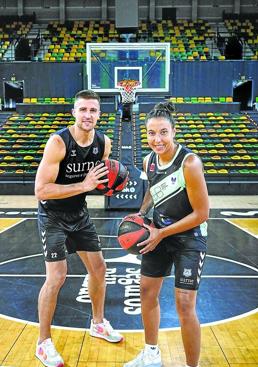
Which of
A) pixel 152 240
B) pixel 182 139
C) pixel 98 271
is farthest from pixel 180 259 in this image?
pixel 182 139

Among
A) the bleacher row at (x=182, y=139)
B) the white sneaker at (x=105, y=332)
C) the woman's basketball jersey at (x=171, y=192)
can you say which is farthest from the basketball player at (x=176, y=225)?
the bleacher row at (x=182, y=139)

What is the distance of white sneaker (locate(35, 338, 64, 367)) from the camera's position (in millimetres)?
3295

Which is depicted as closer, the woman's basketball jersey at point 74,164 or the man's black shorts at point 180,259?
the man's black shorts at point 180,259

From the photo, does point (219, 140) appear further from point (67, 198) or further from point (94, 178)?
point (94, 178)

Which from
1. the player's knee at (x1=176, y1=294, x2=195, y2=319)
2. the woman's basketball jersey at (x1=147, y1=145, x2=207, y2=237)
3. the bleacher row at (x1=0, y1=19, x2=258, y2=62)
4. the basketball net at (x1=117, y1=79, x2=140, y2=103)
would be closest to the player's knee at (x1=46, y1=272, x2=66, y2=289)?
the woman's basketball jersey at (x1=147, y1=145, x2=207, y2=237)

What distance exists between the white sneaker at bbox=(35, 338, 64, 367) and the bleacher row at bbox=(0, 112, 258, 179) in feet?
30.9

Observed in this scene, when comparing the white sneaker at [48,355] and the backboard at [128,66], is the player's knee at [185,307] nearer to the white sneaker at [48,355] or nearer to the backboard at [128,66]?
the white sneaker at [48,355]

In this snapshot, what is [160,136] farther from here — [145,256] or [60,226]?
[60,226]

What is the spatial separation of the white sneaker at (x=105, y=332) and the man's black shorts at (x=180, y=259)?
89cm

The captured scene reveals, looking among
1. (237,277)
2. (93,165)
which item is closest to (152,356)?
(93,165)

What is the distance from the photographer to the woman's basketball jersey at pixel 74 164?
339cm

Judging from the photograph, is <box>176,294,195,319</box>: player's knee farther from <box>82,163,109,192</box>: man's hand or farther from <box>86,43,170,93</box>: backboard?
<box>86,43,170,93</box>: backboard

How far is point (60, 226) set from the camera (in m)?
3.53

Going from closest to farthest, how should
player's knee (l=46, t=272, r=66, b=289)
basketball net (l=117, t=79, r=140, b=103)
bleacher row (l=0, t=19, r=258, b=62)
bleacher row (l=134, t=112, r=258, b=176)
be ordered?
1. player's knee (l=46, t=272, r=66, b=289)
2. basketball net (l=117, t=79, r=140, b=103)
3. bleacher row (l=134, t=112, r=258, b=176)
4. bleacher row (l=0, t=19, r=258, b=62)
